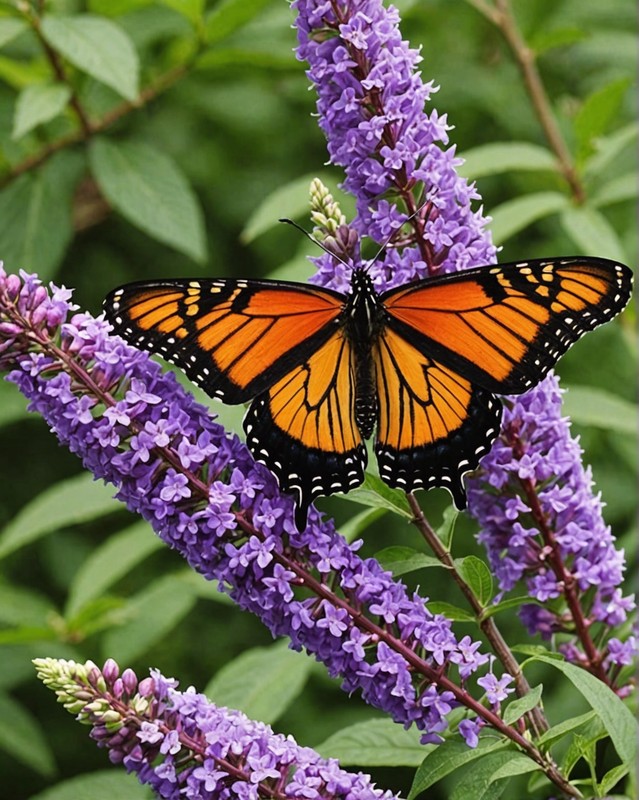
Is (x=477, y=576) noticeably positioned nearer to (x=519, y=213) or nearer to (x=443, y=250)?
(x=443, y=250)

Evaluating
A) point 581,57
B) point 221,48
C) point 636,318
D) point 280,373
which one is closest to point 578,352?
point 636,318

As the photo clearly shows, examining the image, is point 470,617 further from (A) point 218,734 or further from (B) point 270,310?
(B) point 270,310

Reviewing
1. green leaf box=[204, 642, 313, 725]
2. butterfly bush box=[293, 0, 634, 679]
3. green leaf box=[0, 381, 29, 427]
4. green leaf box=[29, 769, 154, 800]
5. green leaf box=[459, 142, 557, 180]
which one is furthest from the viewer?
green leaf box=[0, 381, 29, 427]

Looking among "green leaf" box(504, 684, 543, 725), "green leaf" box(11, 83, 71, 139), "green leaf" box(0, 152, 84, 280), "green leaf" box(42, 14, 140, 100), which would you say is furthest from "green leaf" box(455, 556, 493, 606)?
"green leaf" box(0, 152, 84, 280)

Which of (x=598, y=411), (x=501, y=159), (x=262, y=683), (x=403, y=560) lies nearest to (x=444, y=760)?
(x=403, y=560)

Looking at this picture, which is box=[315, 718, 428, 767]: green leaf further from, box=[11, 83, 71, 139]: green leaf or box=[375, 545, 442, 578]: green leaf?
box=[11, 83, 71, 139]: green leaf
